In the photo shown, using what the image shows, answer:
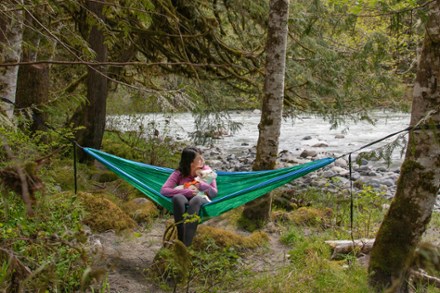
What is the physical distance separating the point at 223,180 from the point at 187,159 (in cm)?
44

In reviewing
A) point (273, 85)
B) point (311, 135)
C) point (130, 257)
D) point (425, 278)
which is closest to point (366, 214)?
point (273, 85)

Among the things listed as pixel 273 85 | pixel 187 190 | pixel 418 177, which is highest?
pixel 273 85

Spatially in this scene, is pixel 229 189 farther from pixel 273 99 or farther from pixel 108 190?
pixel 108 190

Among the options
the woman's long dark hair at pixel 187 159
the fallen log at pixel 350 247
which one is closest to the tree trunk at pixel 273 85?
the woman's long dark hair at pixel 187 159

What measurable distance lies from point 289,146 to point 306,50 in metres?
4.69

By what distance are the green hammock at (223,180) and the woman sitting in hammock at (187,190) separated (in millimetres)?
63

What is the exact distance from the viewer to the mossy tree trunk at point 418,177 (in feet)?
7.61

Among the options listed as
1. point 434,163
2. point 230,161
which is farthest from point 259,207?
point 230,161

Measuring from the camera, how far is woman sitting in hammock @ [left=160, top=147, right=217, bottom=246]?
2990 mm

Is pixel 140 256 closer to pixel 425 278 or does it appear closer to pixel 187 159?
pixel 187 159

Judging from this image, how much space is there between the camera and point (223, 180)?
370 centimetres

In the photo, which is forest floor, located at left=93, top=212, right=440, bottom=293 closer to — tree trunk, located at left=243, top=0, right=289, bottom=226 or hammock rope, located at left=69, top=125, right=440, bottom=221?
hammock rope, located at left=69, top=125, right=440, bottom=221

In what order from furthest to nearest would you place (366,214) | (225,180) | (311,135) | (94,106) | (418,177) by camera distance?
(311,135) → (94,106) → (366,214) → (225,180) → (418,177)

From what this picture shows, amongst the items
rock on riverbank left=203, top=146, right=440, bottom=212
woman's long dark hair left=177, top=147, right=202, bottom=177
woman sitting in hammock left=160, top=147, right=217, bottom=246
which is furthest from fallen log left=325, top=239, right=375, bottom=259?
rock on riverbank left=203, top=146, right=440, bottom=212
